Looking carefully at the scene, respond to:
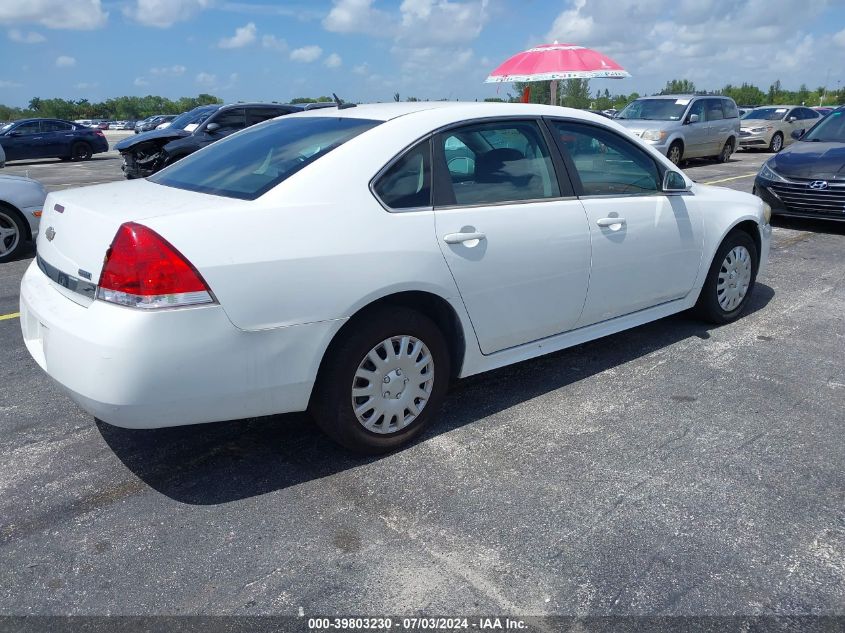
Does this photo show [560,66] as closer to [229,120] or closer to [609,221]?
[229,120]

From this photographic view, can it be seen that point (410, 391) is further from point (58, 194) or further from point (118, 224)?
point (58, 194)

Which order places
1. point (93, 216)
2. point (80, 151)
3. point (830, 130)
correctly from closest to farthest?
1. point (93, 216)
2. point (830, 130)
3. point (80, 151)

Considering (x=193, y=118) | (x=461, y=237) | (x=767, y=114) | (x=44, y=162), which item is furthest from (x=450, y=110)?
(x=44, y=162)

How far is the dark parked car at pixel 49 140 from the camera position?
22531 millimetres

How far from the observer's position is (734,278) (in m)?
4.97

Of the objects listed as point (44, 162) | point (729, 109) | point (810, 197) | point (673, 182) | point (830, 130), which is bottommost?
point (44, 162)

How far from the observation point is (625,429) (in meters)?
3.52

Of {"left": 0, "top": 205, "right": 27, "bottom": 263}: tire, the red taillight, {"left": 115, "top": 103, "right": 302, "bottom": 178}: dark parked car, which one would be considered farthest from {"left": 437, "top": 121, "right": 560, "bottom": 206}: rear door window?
{"left": 115, "top": 103, "right": 302, "bottom": 178}: dark parked car

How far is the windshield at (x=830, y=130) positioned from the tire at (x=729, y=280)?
533cm

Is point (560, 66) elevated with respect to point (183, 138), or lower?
elevated

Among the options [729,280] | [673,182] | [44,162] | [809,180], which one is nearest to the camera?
[673,182]

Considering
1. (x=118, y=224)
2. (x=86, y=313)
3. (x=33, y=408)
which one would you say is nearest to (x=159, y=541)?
(x=86, y=313)

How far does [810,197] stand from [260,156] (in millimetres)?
7375

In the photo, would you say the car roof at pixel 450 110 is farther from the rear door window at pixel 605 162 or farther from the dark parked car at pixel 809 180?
the dark parked car at pixel 809 180
